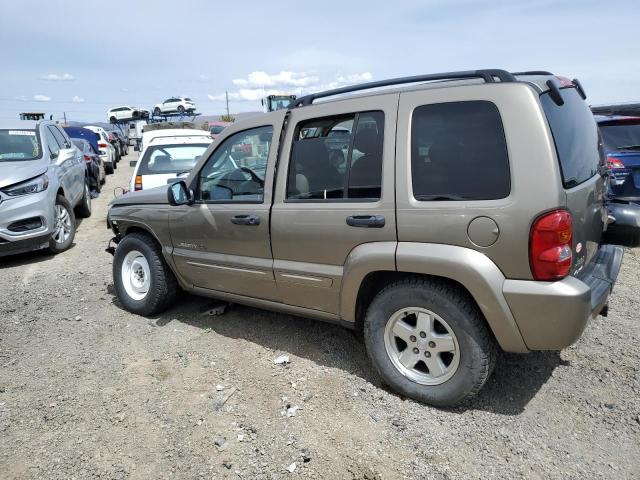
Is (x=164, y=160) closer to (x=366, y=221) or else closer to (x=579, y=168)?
(x=366, y=221)

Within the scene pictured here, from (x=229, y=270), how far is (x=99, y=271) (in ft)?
10.7

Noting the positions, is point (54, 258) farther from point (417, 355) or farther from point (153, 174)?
point (417, 355)

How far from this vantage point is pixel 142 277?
465cm

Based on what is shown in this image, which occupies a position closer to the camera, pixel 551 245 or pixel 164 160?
pixel 551 245

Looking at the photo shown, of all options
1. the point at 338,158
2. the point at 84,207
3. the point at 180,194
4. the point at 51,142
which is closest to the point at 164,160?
the point at 51,142

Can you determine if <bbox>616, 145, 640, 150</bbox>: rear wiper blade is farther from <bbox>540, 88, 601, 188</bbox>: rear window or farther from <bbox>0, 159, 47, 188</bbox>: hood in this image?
<bbox>0, 159, 47, 188</bbox>: hood

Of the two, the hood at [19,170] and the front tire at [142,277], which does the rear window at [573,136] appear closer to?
the front tire at [142,277]

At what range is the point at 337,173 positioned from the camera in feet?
10.2

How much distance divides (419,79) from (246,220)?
1565mm

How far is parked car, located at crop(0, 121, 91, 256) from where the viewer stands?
617 cm

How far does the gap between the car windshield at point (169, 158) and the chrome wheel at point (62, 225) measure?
1297 millimetres

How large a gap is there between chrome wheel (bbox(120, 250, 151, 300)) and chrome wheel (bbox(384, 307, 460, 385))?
2.72 metres

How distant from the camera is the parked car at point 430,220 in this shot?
95.6 inches

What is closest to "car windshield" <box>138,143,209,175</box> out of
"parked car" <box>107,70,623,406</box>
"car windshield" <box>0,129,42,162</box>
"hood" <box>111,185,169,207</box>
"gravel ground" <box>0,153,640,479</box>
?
"car windshield" <box>0,129,42,162</box>
